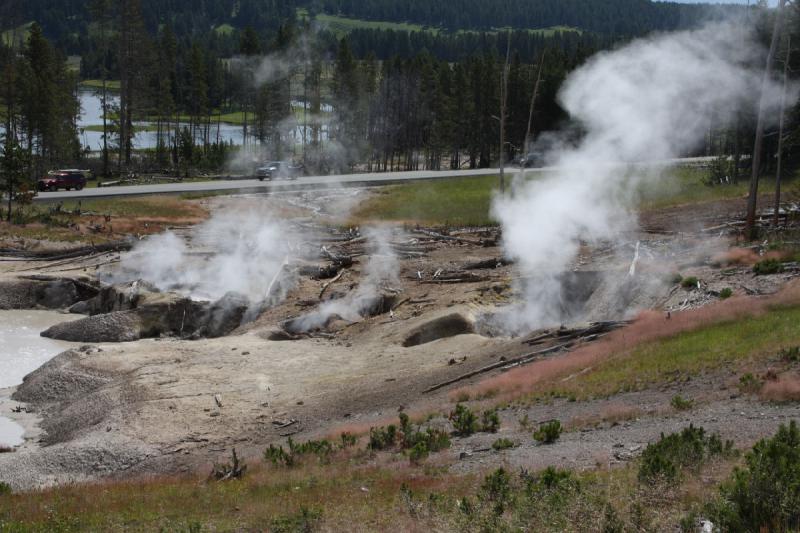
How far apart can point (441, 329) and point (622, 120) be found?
73.9ft

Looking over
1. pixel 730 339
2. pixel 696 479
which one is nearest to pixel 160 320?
pixel 730 339

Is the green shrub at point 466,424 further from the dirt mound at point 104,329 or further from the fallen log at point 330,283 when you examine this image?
the dirt mound at point 104,329

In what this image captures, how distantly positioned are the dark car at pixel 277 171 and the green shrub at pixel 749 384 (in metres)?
56.9

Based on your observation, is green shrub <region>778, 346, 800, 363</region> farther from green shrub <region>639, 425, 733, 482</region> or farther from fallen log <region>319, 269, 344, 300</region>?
fallen log <region>319, 269, 344, 300</region>

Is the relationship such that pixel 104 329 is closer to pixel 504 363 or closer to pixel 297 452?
pixel 504 363

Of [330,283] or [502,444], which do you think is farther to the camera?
[330,283]

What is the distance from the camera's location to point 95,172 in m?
78.4

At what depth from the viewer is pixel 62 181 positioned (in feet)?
203

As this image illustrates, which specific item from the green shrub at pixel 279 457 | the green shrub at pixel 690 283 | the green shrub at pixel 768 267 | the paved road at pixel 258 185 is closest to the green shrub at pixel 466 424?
the green shrub at pixel 279 457

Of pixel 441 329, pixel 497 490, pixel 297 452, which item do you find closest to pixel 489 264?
pixel 441 329

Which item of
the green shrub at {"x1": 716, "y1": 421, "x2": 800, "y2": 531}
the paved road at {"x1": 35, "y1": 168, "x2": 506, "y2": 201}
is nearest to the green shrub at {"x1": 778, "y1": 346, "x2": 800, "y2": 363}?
the green shrub at {"x1": 716, "y1": 421, "x2": 800, "y2": 531}

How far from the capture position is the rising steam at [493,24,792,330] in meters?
38.8

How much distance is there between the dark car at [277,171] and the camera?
70.4 m

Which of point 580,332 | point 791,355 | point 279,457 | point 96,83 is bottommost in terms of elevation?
point 279,457
